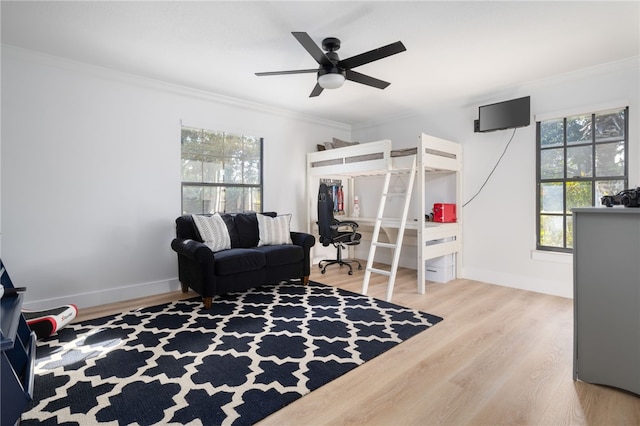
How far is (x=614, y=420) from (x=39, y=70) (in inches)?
190

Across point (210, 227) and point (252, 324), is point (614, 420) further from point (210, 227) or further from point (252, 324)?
point (210, 227)

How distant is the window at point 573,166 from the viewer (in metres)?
3.28

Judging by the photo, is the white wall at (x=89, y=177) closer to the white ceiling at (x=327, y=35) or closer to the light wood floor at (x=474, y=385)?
the white ceiling at (x=327, y=35)

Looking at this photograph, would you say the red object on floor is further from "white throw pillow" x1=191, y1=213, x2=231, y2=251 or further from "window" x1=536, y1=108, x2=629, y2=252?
"window" x1=536, y1=108, x2=629, y2=252

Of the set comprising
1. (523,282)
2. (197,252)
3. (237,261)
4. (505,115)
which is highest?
(505,115)

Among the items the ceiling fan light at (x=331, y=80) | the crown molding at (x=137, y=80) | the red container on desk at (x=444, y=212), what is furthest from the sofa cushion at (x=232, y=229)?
the red container on desk at (x=444, y=212)

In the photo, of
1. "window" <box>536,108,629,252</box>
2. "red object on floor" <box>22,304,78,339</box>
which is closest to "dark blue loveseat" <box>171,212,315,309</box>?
"red object on floor" <box>22,304,78,339</box>

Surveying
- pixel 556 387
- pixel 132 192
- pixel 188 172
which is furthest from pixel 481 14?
pixel 132 192

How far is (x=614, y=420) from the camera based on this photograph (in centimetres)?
154

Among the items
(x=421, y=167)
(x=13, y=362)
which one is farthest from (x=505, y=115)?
(x=13, y=362)

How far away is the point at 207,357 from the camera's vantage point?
2170 mm

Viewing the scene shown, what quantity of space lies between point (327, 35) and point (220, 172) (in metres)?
2.30

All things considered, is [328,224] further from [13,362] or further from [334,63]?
[13,362]

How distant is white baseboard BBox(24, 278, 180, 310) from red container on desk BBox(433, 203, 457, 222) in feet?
10.9
